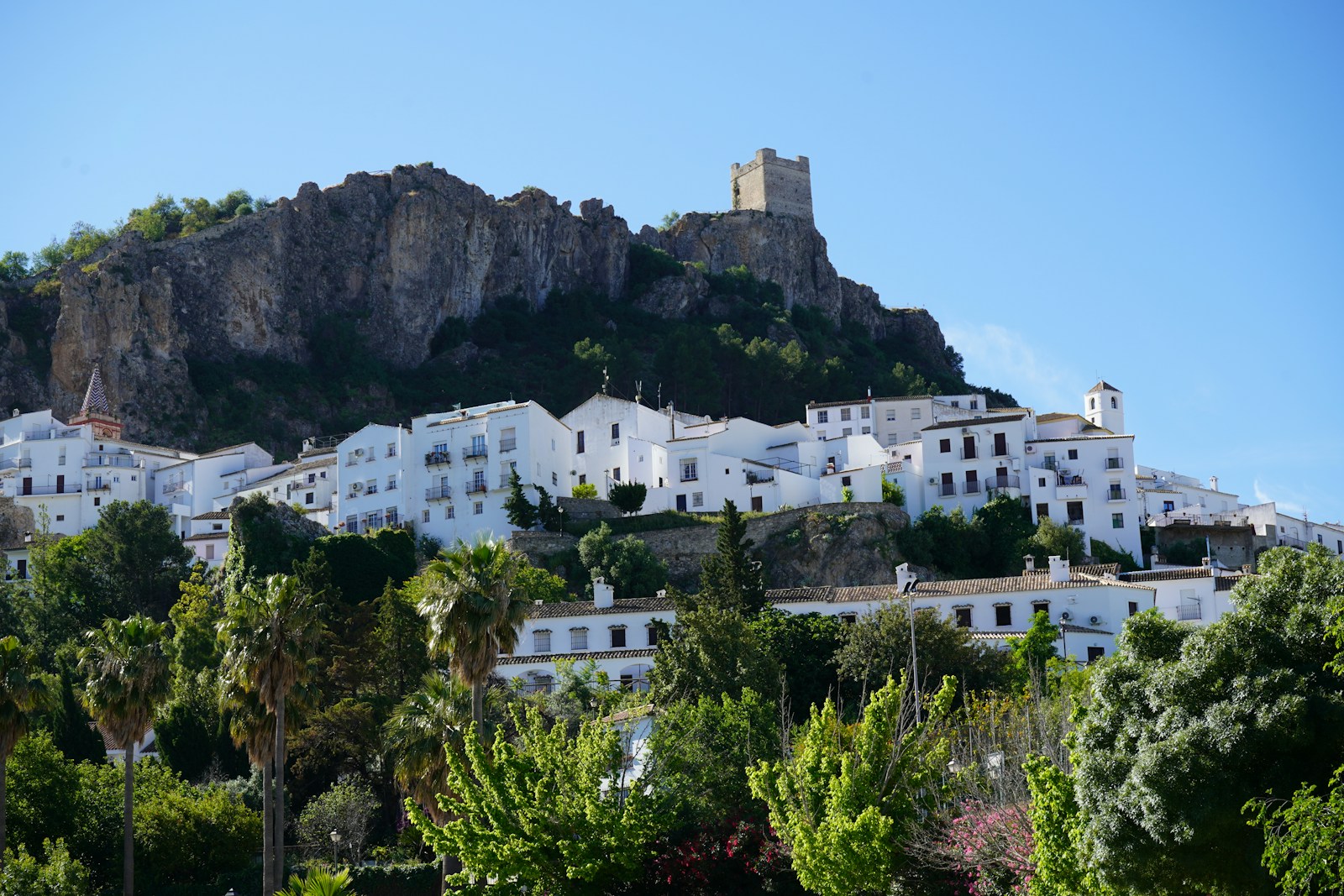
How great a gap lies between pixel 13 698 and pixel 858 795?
24.4 meters

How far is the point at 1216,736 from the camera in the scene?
25.6m

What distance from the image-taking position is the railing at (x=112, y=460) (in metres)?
107

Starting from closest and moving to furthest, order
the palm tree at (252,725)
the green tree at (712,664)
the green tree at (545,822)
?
the green tree at (545,822) < the palm tree at (252,725) < the green tree at (712,664)

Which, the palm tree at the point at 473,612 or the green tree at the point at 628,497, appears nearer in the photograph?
the palm tree at the point at 473,612

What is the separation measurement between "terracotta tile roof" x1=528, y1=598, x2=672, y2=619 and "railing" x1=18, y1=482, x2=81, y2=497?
1900 inches

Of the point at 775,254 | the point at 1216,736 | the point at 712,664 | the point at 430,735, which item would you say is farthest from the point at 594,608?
the point at 775,254

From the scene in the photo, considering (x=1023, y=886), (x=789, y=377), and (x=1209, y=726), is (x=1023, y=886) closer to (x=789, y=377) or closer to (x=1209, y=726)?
(x=1209, y=726)

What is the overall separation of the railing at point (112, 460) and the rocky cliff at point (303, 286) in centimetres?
1476

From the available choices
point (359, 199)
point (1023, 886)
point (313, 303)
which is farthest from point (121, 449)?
point (1023, 886)

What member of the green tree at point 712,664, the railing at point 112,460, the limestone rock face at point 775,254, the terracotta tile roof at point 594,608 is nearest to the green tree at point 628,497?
the terracotta tile roof at point 594,608

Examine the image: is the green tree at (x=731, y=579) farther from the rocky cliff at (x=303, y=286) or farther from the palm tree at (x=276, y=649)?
the rocky cliff at (x=303, y=286)

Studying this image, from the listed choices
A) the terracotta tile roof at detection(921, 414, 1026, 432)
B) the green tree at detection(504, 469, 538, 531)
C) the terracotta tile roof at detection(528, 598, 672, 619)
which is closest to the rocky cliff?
the green tree at detection(504, 469, 538, 531)

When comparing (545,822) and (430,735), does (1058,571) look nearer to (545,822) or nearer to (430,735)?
(430,735)

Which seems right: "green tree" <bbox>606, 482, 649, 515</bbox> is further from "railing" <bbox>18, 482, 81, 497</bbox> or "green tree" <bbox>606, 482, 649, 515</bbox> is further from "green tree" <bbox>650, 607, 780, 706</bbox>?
"railing" <bbox>18, 482, 81, 497</bbox>
